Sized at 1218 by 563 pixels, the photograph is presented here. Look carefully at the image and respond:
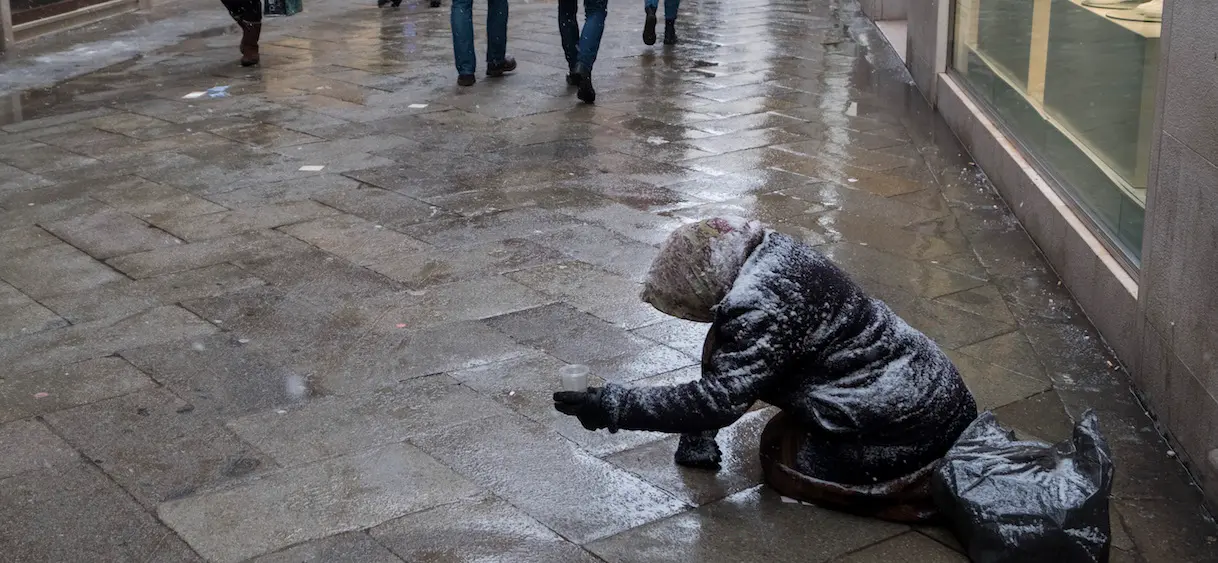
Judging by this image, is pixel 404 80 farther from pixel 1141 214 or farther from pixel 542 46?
pixel 1141 214

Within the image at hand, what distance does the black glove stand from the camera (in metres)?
3.26

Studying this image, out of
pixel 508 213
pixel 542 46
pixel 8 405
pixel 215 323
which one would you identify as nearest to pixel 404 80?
pixel 542 46

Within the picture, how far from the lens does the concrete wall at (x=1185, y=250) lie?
361 centimetres

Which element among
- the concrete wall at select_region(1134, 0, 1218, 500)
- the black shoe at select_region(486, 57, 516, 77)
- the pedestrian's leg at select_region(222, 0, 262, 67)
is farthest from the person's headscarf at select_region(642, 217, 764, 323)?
the pedestrian's leg at select_region(222, 0, 262, 67)

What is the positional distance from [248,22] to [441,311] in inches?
247

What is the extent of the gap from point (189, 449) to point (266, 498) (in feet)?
1.47

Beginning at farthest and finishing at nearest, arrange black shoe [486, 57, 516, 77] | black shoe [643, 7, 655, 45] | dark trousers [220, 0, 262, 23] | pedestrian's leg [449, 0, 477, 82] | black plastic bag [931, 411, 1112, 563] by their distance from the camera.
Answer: black shoe [643, 7, 655, 45] < dark trousers [220, 0, 262, 23] < black shoe [486, 57, 516, 77] < pedestrian's leg [449, 0, 477, 82] < black plastic bag [931, 411, 1112, 563]

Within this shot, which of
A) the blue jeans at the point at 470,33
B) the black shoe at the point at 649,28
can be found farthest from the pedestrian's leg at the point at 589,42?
the black shoe at the point at 649,28

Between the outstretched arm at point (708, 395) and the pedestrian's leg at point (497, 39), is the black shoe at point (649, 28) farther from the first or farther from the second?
the outstretched arm at point (708, 395)

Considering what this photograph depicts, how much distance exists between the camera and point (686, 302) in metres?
3.22

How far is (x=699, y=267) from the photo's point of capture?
320 cm

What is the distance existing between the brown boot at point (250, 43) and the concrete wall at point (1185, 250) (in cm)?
787

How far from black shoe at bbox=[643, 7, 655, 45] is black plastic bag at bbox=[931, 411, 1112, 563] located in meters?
8.23

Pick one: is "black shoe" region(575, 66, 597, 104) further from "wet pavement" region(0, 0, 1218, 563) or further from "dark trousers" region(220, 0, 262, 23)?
"dark trousers" region(220, 0, 262, 23)
